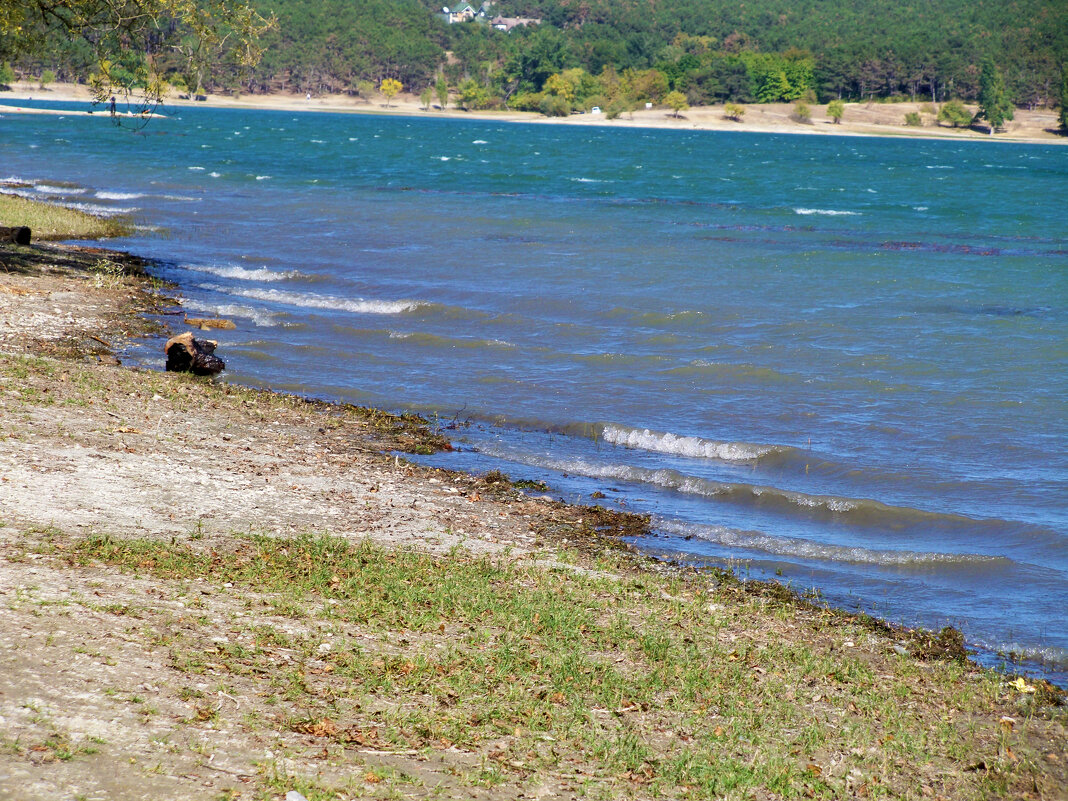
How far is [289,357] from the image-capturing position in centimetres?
1808

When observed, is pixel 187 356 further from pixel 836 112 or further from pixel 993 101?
pixel 993 101

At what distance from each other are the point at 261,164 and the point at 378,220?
96.7ft

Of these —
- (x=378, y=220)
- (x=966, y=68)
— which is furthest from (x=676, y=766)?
(x=966, y=68)

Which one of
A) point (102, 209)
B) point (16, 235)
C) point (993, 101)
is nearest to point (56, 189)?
point (102, 209)

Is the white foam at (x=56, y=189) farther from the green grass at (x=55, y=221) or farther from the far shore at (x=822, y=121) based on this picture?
the far shore at (x=822, y=121)

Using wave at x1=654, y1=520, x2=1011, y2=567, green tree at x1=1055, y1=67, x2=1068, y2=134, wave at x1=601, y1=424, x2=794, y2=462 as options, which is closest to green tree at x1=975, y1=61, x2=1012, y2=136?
green tree at x1=1055, y1=67, x2=1068, y2=134

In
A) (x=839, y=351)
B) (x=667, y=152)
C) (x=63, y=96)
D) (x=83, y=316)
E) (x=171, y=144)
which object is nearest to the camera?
(x=83, y=316)

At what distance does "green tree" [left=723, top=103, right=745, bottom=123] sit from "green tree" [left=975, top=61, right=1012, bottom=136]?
1556 inches

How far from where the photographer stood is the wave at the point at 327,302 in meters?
23.3

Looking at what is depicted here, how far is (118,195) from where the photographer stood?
142 ft

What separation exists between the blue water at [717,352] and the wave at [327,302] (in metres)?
0.13

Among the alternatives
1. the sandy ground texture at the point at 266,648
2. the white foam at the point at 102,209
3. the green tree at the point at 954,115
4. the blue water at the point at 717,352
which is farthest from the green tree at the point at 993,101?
the sandy ground texture at the point at 266,648

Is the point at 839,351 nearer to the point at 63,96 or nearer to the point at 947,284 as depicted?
the point at 947,284

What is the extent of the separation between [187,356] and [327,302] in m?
8.46
